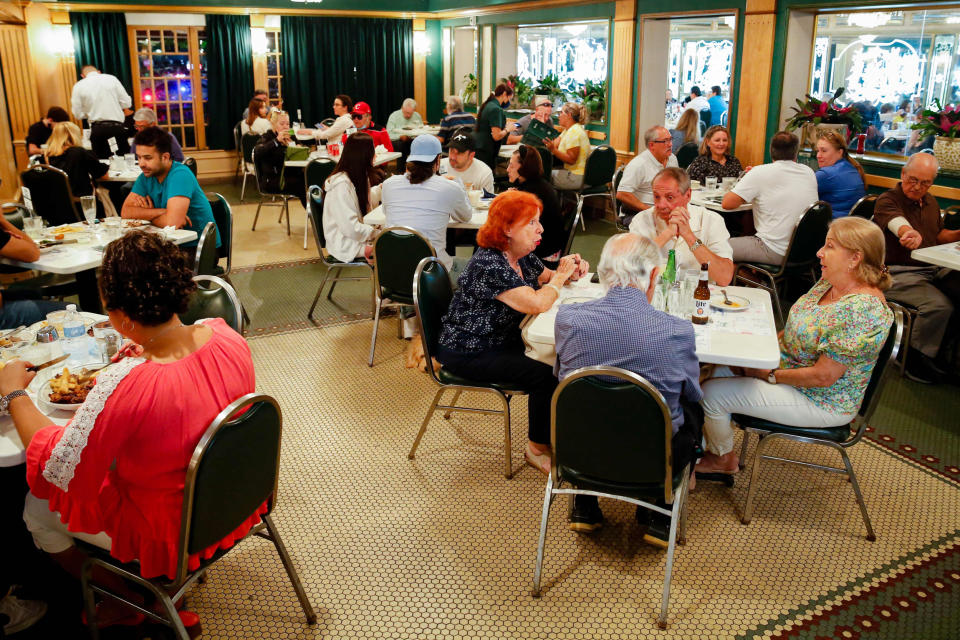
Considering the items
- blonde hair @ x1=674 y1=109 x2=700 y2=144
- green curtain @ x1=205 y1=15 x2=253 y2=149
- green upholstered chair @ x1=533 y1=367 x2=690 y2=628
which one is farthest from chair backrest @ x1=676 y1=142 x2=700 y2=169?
green curtain @ x1=205 y1=15 x2=253 y2=149

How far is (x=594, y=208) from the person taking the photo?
8.82 meters

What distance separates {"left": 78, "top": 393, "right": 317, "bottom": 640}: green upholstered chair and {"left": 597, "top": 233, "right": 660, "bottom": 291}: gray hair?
110 cm

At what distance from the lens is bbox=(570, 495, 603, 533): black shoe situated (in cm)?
294

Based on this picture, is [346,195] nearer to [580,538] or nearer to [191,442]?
[580,538]

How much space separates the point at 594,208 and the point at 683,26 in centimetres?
622

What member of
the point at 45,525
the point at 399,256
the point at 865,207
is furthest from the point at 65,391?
the point at 865,207

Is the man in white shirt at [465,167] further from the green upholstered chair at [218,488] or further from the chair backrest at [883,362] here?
the green upholstered chair at [218,488]

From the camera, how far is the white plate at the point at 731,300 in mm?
3152

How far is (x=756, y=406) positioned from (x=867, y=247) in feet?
2.24

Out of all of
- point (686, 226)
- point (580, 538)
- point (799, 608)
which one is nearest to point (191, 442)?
point (580, 538)

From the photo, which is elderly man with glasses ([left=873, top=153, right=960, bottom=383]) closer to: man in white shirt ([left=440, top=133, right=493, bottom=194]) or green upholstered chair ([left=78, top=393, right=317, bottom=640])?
man in white shirt ([left=440, top=133, right=493, bottom=194])

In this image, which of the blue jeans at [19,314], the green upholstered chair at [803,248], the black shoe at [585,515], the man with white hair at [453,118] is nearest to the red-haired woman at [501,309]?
the black shoe at [585,515]

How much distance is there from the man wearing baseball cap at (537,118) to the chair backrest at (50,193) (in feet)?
15.9

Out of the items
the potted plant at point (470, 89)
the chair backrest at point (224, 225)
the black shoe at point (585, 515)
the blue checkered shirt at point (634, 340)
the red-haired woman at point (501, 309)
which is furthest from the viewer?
the potted plant at point (470, 89)
